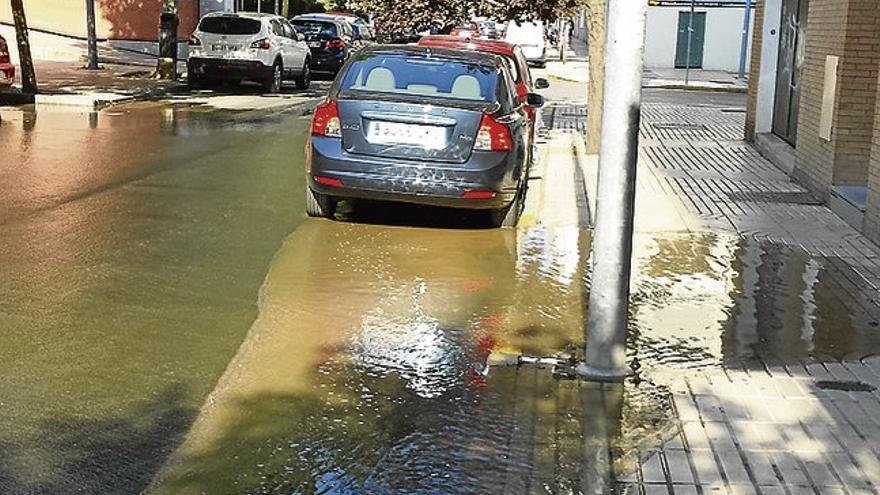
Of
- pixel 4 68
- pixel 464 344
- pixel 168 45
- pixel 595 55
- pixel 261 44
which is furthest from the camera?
pixel 168 45

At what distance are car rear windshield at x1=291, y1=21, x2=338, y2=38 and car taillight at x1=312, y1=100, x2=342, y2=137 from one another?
22.8 meters

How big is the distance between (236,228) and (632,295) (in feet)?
11.4

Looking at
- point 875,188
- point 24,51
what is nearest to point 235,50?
point 24,51

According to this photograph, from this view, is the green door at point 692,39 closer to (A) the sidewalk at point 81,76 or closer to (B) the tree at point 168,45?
(A) the sidewalk at point 81,76

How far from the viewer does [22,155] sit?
13.9 meters

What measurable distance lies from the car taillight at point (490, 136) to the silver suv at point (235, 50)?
16.5 meters

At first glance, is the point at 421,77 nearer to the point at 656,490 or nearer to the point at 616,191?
the point at 616,191

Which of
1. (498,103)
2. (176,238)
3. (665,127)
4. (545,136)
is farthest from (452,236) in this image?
(665,127)

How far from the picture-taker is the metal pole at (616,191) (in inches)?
234

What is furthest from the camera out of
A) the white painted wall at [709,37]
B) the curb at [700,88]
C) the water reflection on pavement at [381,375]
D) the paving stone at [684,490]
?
the white painted wall at [709,37]

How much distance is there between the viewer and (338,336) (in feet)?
22.7

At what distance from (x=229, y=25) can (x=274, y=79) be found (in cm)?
146

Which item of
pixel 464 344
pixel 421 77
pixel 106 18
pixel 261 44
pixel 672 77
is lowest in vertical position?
pixel 672 77

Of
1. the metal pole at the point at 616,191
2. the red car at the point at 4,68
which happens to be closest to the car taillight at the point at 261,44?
the red car at the point at 4,68
